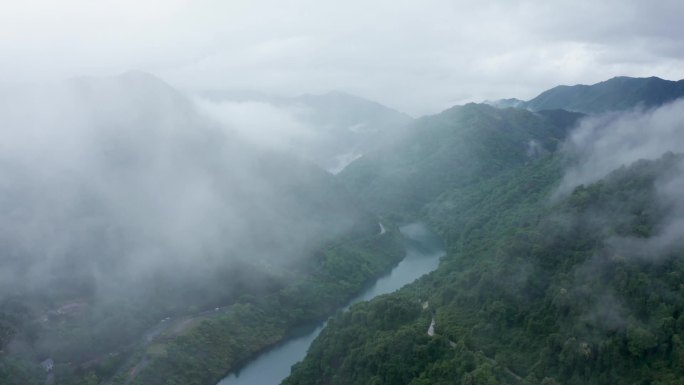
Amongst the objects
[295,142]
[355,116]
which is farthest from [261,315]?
[355,116]

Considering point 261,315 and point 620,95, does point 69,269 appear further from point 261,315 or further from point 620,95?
point 620,95

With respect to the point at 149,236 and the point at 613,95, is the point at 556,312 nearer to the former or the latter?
the point at 149,236

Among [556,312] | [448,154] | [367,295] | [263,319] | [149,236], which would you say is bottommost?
[367,295]

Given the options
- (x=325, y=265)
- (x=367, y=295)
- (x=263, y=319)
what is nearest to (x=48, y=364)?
(x=263, y=319)

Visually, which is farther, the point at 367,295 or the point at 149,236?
the point at 367,295

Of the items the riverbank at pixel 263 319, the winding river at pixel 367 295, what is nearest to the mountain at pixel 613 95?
the winding river at pixel 367 295

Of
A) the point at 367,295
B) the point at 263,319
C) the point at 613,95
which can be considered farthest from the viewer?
the point at 613,95

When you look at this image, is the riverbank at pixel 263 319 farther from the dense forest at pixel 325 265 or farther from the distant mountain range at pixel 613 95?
the distant mountain range at pixel 613 95
